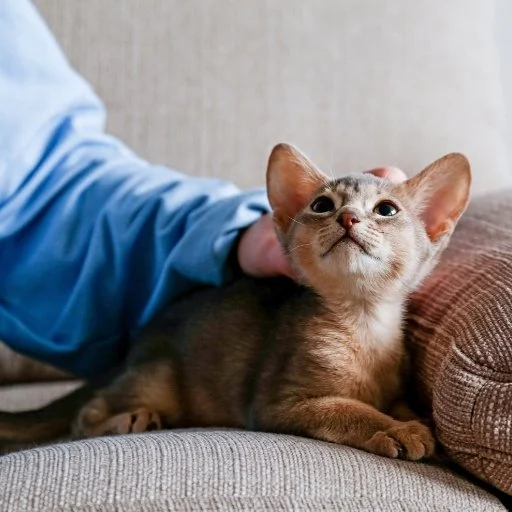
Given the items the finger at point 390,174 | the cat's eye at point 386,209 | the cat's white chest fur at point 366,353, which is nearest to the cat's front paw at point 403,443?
the cat's white chest fur at point 366,353

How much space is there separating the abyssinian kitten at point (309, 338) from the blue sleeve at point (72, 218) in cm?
10

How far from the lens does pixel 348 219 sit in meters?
0.90

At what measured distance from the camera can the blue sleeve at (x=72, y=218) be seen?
120 cm

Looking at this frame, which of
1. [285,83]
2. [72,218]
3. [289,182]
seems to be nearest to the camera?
[289,182]

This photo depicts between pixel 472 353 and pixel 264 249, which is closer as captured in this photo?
pixel 472 353

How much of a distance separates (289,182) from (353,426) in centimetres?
34

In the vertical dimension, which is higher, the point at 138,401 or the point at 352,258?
the point at 352,258

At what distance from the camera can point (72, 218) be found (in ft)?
4.09

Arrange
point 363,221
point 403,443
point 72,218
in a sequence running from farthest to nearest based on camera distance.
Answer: point 72,218 → point 363,221 → point 403,443

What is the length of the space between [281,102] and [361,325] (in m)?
0.56

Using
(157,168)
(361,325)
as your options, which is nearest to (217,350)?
(361,325)

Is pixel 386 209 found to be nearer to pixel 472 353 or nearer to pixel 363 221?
pixel 363 221

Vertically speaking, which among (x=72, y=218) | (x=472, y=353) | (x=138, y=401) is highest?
(x=472, y=353)

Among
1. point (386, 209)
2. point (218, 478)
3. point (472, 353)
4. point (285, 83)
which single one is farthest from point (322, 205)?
point (285, 83)
